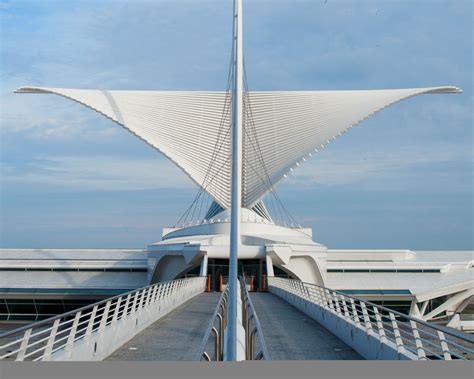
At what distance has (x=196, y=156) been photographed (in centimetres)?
4297

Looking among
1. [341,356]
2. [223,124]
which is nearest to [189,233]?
[223,124]

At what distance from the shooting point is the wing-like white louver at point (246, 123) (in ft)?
132

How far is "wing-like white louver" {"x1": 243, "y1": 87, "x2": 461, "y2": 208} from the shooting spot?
4072cm

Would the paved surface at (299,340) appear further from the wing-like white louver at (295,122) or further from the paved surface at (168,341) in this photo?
the wing-like white louver at (295,122)

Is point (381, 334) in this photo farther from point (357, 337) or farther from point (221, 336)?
point (221, 336)

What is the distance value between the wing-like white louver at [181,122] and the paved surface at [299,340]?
26.3 meters

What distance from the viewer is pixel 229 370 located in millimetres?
5820

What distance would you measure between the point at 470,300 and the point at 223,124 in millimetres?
22934

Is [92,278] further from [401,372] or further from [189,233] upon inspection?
[401,372]

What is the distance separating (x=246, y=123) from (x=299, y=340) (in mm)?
35867

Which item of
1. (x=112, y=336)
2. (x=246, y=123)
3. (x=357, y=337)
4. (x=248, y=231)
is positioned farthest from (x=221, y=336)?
(x=246, y=123)

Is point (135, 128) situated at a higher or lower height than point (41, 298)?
higher

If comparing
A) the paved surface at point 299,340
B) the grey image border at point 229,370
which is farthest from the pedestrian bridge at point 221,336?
the grey image border at point 229,370

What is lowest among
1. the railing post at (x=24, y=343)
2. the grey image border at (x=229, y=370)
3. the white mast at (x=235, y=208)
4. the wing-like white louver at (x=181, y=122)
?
the grey image border at (x=229, y=370)
